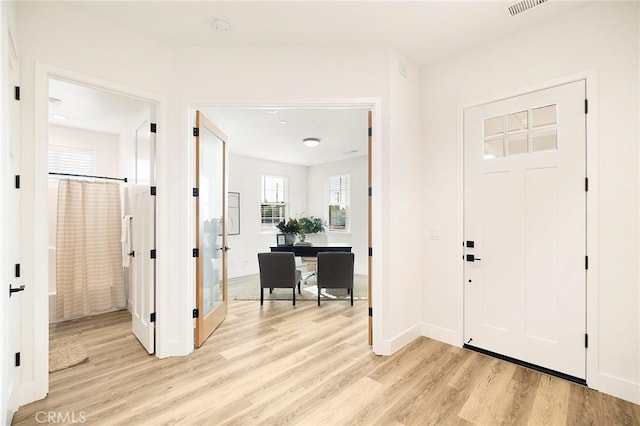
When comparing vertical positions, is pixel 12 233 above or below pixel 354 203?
below

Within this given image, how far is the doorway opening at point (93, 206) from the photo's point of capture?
10.7 feet

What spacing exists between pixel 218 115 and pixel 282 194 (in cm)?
384

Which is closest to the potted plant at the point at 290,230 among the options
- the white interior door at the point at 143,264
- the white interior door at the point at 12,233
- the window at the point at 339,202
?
the window at the point at 339,202

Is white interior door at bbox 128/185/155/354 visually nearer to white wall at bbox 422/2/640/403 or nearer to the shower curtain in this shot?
the shower curtain

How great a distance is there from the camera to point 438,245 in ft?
10.4

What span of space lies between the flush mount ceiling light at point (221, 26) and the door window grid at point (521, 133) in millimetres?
2530

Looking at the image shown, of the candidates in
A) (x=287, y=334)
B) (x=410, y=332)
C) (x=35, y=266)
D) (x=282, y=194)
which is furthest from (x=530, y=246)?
(x=282, y=194)

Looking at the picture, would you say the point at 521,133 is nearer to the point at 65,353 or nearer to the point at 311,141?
the point at 311,141

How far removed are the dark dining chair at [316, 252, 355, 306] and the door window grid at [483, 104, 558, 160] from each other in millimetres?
2369

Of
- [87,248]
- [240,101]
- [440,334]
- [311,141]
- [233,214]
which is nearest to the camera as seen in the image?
[240,101]

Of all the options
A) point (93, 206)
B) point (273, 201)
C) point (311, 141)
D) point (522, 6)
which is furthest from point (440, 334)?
point (273, 201)

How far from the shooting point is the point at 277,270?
4.54 meters

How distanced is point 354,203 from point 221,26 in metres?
5.26

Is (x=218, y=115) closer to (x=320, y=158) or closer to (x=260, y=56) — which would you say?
(x=260, y=56)
